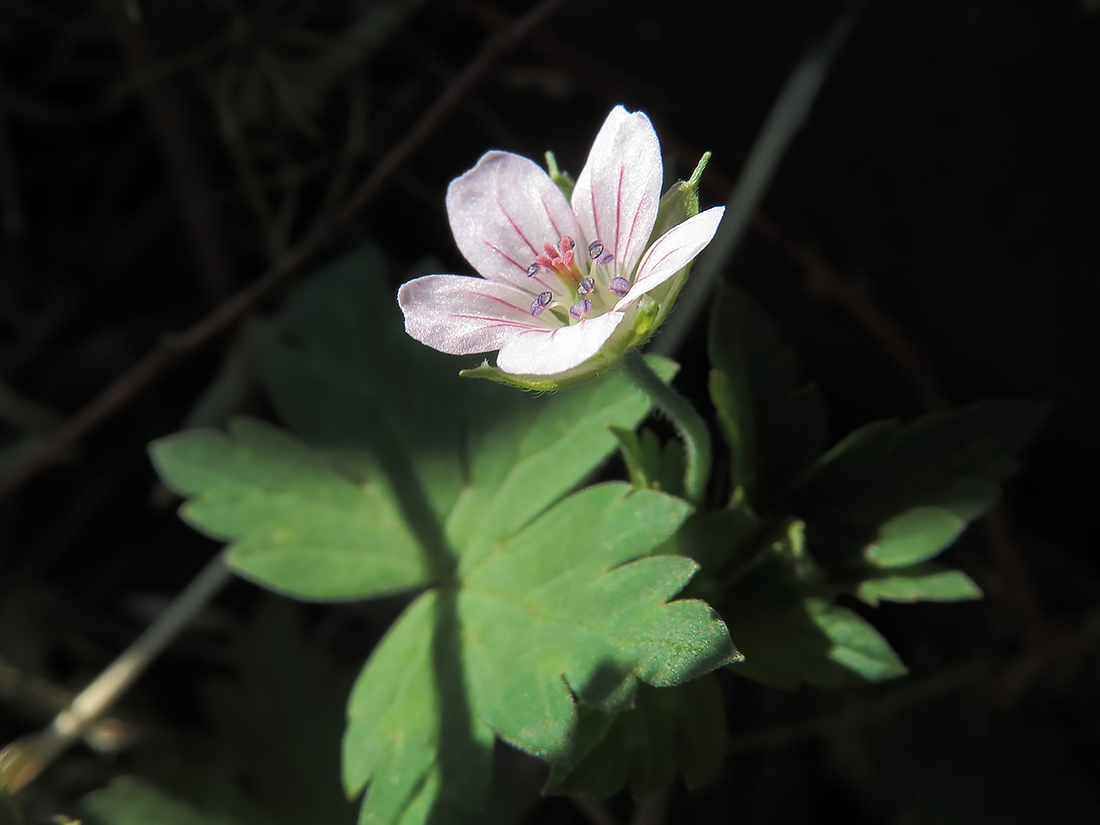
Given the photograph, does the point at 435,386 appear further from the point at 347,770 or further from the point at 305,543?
the point at 347,770

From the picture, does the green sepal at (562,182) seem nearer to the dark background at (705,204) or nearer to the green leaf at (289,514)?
the green leaf at (289,514)

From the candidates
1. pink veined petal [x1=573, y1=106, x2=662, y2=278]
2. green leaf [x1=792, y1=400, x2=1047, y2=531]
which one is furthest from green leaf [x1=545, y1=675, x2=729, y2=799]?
pink veined petal [x1=573, y1=106, x2=662, y2=278]

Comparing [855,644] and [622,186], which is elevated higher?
[622,186]

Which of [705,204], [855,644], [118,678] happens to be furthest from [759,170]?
[118,678]

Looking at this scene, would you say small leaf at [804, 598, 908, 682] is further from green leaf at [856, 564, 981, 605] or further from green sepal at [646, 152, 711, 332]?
green sepal at [646, 152, 711, 332]

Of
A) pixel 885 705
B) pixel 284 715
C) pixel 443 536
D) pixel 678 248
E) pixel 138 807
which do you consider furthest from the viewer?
pixel 885 705

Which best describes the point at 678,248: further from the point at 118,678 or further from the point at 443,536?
the point at 118,678

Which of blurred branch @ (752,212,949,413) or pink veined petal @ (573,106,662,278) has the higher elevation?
pink veined petal @ (573,106,662,278)
